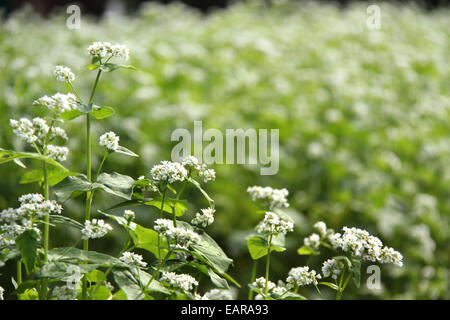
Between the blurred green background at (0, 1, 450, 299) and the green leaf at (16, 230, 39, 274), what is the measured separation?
121cm

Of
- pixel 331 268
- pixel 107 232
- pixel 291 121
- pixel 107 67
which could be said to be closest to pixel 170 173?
pixel 107 232

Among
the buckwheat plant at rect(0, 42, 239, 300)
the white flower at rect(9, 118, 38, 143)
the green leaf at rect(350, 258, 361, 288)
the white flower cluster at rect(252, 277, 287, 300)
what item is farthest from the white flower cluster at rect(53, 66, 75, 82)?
the green leaf at rect(350, 258, 361, 288)

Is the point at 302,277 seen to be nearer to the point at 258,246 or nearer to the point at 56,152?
the point at 258,246

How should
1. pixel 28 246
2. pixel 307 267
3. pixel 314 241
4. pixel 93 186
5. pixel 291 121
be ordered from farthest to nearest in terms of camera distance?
pixel 291 121
pixel 314 241
pixel 307 267
pixel 93 186
pixel 28 246

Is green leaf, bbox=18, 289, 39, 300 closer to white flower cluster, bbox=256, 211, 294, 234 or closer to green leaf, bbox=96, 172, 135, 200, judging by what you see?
green leaf, bbox=96, 172, 135, 200

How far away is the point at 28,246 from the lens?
3.00 ft

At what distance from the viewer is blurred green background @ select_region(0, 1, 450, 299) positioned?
2920 mm

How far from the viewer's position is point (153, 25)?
6184 mm

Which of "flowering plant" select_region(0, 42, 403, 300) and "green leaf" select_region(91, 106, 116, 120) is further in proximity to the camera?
"green leaf" select_region(91, 106, 116, 120)

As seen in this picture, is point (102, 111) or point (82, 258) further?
point (102, 111)

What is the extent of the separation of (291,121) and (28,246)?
2.82m

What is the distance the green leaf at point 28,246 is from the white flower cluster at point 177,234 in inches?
9.0

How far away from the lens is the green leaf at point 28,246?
2.95 feet
